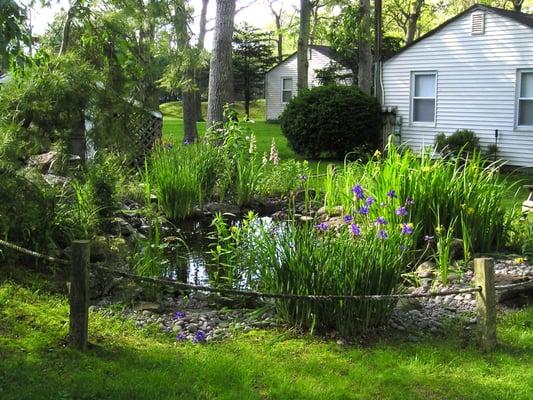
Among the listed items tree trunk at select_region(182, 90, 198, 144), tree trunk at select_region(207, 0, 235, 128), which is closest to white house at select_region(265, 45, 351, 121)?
tree trunk at select_region(182, 90, 198, 144)

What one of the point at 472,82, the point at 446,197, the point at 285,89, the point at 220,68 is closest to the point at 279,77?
the point at 285,89

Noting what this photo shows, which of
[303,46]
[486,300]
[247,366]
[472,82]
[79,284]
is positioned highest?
[303,46]

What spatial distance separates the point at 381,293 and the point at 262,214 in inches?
213

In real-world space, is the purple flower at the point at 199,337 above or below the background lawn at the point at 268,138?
below

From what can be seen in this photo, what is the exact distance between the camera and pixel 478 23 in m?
15.5

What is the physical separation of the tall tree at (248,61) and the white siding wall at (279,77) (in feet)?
19.5

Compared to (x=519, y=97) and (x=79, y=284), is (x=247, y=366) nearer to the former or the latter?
(x=79, y=284)

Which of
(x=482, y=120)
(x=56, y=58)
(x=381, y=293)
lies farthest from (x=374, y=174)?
(x=482, y=120)

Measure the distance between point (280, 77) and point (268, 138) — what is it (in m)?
10.6

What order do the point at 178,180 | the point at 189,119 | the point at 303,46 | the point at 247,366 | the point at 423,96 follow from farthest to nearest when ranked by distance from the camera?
1. the point at 303,46
2. the point at 189,119
3. the point at 423,96
4. the point at 178,180
5. the point at 247,366

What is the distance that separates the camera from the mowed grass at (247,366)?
342 cm

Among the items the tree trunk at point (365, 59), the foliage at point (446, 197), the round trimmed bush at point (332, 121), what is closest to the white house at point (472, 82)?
the round trimmed bush at point (332, 121)

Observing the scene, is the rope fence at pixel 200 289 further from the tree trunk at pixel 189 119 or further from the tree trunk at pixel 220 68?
the tree trunk at pixel 189 119

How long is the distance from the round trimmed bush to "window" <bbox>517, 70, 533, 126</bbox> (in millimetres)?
3485
